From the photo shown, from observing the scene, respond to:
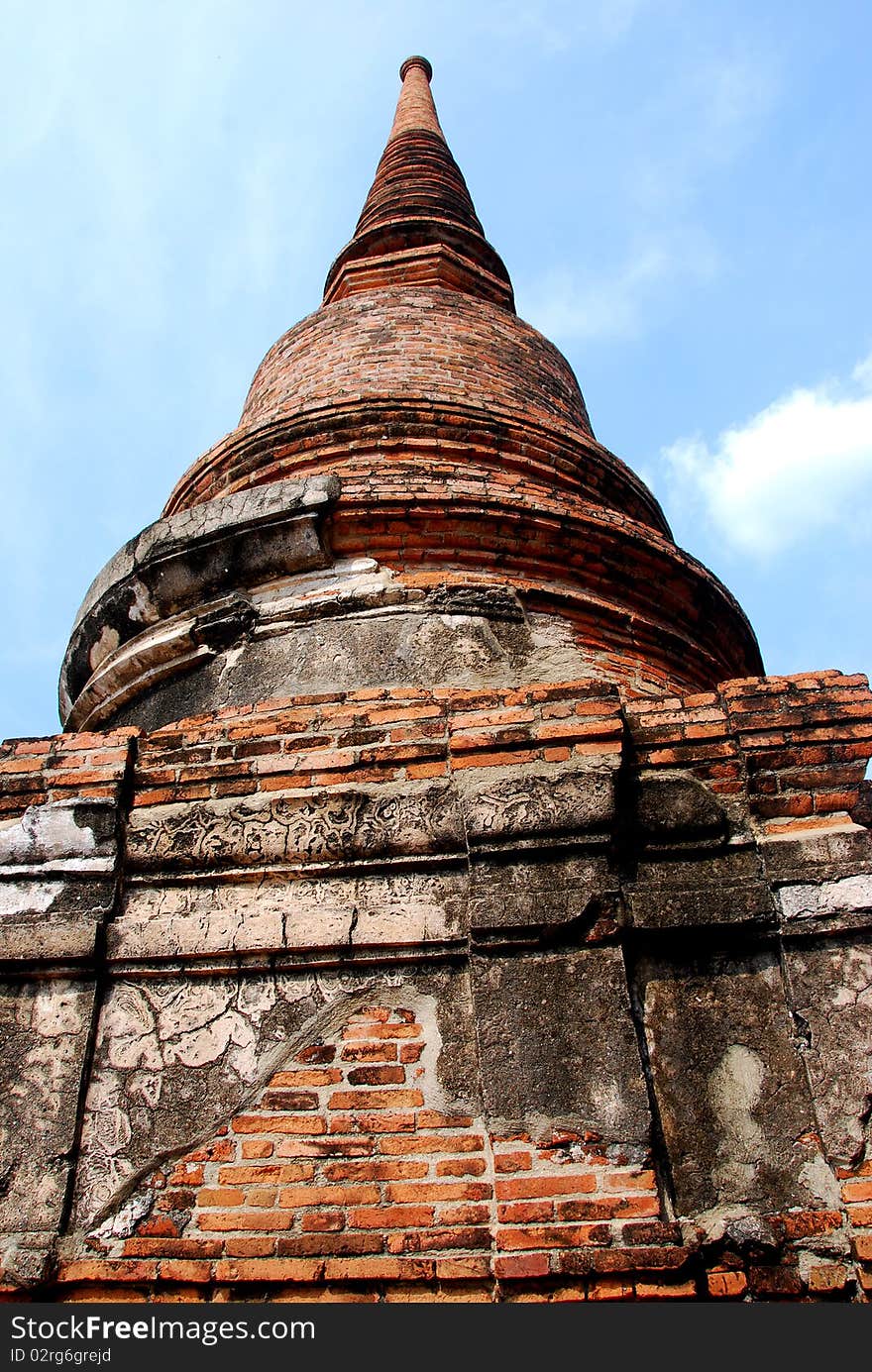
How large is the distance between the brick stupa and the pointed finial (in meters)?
10.1

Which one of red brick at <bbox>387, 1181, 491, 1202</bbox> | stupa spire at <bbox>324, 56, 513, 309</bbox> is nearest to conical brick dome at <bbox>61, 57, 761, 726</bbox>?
red brick at <bbox>387, 1181, 491, 1202</bbox>

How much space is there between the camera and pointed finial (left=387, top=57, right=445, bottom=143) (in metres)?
12.2

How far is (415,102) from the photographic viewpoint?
13.6 meters

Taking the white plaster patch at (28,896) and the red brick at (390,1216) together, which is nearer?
the red brick at (390,1216)

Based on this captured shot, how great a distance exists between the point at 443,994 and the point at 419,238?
6.98 metres

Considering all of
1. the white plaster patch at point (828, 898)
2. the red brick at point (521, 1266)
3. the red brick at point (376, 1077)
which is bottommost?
the red brick at point (521, 1266)

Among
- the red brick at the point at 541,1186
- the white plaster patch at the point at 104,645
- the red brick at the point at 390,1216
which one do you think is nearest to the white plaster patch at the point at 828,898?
the red brick at the point at 541,1186

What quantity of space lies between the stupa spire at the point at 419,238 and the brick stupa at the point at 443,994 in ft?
15.4

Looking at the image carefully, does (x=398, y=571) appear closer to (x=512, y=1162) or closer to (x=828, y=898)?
(x=828, y=898)

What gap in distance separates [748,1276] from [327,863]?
1404 mm

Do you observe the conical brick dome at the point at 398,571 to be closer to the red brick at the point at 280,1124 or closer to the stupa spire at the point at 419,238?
the red brick at the point at 280,1124

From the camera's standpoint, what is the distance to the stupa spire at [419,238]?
7855mm

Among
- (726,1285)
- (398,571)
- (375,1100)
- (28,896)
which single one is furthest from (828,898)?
(398,571)

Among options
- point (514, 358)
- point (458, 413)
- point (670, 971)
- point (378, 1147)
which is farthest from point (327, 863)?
point (514, 358)
